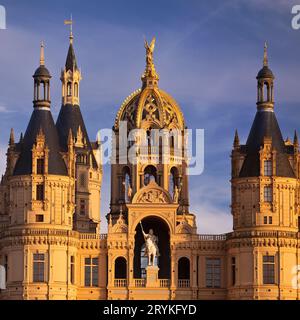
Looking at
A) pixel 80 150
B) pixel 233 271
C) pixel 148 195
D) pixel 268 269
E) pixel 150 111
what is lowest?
pixel 268 269

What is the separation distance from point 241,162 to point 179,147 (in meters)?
9.30

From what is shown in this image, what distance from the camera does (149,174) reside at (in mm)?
178375

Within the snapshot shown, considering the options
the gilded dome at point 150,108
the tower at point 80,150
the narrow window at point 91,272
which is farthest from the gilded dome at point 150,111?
the narrow window at point 91,272

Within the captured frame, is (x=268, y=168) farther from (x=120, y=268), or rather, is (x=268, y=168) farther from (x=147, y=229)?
(x=120, y=268)

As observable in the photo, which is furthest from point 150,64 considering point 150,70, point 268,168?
point 268,168

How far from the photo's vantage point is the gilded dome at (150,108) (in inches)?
6978

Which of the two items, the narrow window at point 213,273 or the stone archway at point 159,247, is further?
the stone archway at point 159,247

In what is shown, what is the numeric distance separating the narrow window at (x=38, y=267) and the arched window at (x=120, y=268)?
8382 millimetres

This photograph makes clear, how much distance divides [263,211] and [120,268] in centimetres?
1441

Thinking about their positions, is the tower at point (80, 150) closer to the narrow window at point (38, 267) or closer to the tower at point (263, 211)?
the narrow window at point (38, 267)
